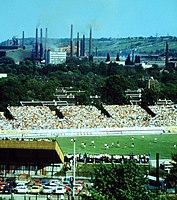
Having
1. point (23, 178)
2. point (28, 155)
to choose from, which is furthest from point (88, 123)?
point (23, 178)

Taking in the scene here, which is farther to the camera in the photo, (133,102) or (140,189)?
(133,102)

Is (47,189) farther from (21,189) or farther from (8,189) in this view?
(8,189)

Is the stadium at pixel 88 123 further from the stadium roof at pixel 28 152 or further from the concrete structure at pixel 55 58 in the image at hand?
the concrete structure at pixel 55 58

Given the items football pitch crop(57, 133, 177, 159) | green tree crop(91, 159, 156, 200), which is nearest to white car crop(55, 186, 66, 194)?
green tree crop(91, 159, 156, 200)

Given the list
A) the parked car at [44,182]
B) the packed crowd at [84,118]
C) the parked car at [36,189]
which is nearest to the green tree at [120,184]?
the parked car at [36,189]

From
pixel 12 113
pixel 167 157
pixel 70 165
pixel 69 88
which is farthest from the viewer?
pixel 69 88

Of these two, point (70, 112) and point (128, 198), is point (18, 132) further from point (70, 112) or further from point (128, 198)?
point (128, 198)

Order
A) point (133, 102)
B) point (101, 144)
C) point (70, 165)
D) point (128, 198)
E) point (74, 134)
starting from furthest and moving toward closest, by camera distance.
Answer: point (133, 102) → point (74, 134) → point (101, 144) → point (70, 165) → point (128, 198)

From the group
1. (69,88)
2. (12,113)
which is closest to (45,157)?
(12,113)
